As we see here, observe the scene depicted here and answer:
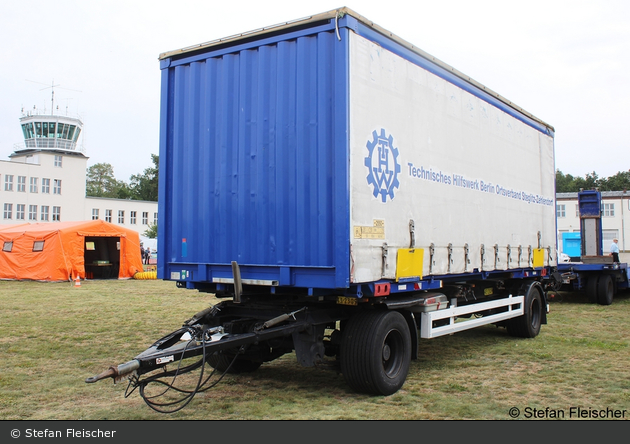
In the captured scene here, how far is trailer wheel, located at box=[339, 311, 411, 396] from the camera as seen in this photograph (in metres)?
6.03

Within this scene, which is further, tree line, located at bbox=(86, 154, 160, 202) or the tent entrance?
tree line, located at bbox=(86, 154, 160, 202)

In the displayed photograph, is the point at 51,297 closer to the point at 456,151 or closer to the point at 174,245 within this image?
the point at 174,245

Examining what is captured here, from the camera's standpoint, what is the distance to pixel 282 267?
6.03 m

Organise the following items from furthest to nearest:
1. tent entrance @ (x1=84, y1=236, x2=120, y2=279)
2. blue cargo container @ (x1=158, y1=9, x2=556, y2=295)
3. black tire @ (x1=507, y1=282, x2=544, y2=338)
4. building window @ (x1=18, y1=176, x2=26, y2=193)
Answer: building window @ (x1=18, y1=176, x2=26, y2=193) < tent entrance @ (x1=84, y1=236, x2=120, y2=279) < black tire @ (x1=507, y1=282, x2=544, y2=338) < blue cargo container @ (x1=158, y1=9, x2=556, y2=295)

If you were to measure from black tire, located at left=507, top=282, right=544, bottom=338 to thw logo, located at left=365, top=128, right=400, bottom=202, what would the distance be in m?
5.11

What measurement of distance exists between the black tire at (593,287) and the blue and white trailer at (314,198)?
34.3ft

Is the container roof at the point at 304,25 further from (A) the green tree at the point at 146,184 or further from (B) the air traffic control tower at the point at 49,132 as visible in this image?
(A) the green tree at the point at 146,184

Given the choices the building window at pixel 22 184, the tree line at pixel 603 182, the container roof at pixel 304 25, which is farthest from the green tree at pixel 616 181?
the container roof at pixel 304 25

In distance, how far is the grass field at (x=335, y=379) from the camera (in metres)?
5.68

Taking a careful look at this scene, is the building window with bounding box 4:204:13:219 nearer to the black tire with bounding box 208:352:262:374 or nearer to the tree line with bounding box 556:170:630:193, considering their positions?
the black tire with bounding box 208:352:262:374

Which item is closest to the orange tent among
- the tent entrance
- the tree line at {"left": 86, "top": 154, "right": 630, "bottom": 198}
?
the tent entrance

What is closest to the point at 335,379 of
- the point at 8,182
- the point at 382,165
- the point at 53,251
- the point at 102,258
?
the point at 382,165

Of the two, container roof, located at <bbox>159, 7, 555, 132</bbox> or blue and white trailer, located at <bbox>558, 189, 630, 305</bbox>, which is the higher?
container roof, located at <bbox>159, 7, 555, 132</bbox>

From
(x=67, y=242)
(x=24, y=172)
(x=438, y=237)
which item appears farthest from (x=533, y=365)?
(x=24, y=172)
